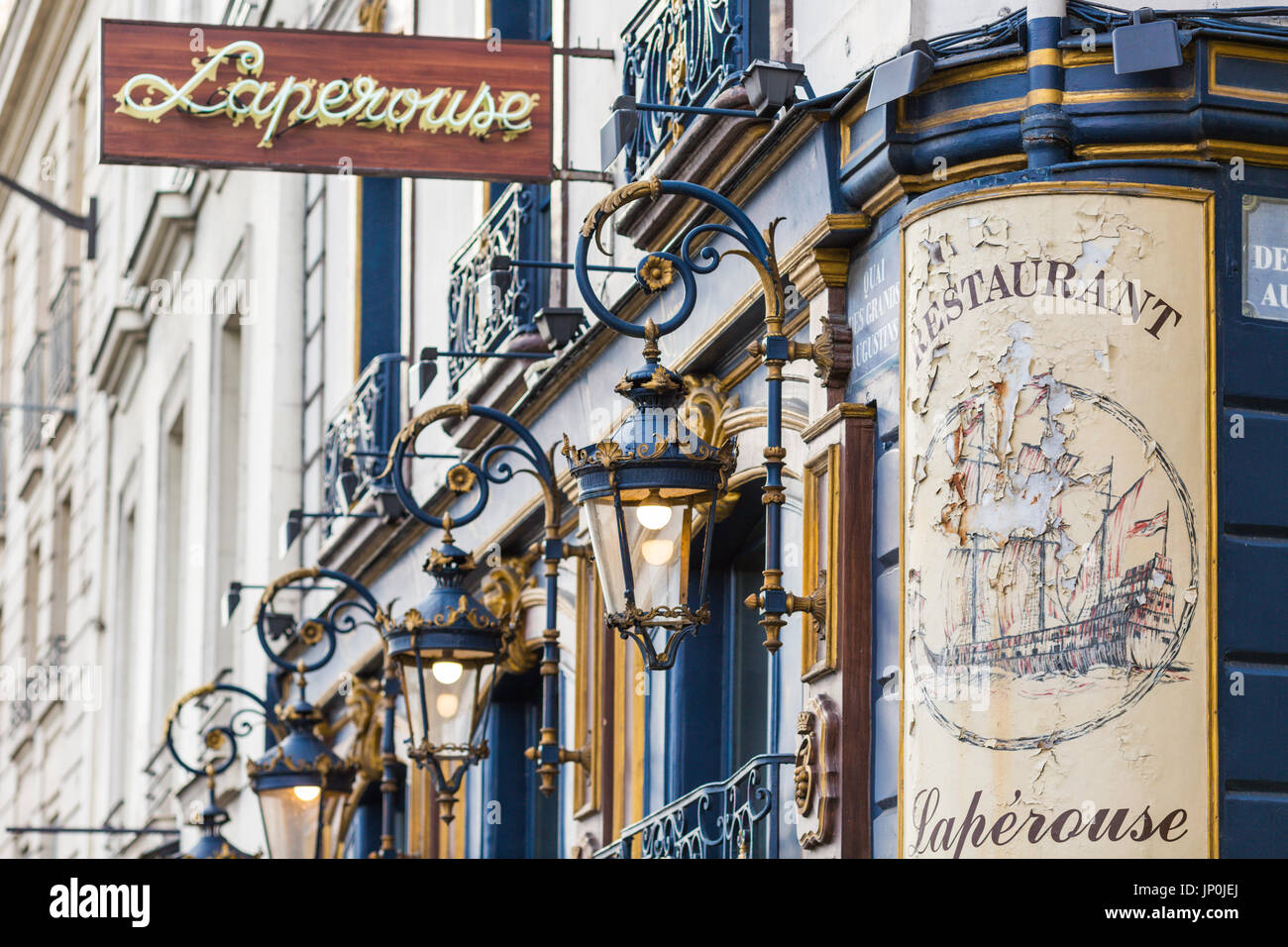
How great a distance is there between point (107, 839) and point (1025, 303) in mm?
20450

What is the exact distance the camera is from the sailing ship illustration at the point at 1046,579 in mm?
8633

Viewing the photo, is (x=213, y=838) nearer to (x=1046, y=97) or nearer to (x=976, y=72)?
(x=976, y=72)

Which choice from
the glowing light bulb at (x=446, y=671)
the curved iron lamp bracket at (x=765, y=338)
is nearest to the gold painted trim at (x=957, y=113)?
the curved iron lamp bracket at (x=765, y=338)

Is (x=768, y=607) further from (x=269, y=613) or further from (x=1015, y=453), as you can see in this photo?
(x=269, y=613)

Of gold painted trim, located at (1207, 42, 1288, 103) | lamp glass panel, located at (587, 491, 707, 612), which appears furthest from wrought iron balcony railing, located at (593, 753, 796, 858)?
gold painted trim, located at (1207, 42, 1288, 103)

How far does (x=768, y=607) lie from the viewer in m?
9.68

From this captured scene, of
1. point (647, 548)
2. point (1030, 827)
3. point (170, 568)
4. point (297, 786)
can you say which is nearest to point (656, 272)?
point (647, 548)

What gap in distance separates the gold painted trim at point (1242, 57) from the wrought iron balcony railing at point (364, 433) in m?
8.26

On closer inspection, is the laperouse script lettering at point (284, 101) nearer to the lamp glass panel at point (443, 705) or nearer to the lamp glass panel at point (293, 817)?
the lamp glass panel at point (443, 705)

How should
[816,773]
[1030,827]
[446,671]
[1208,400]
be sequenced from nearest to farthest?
[1030,827] → [1208,400] → [816,773] → [446,671]

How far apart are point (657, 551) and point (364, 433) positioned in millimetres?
8455

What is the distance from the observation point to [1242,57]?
9039 mm

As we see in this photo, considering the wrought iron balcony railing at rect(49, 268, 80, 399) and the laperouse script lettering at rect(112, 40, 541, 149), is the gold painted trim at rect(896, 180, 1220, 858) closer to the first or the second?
the laperouse script lettering at rect(112, 40, 541, 149)
